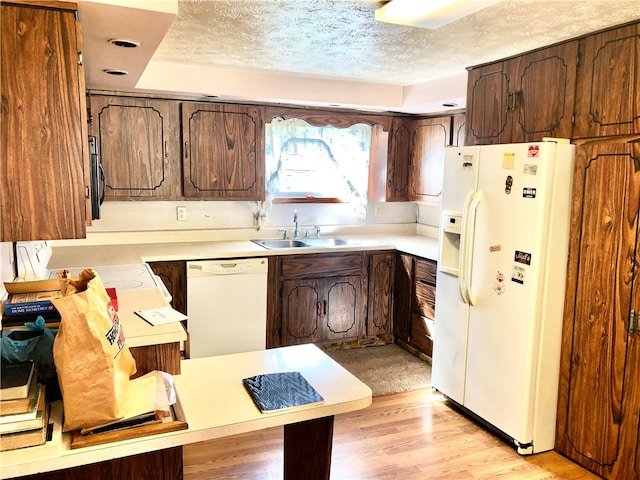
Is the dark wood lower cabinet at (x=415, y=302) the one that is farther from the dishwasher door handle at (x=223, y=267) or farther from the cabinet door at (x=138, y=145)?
the cabinet door at (x=138, y=145)

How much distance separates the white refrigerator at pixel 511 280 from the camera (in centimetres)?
247

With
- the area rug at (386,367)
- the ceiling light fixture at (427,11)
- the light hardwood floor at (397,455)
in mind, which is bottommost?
the light hardwood floor at (397,455)

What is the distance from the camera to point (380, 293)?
166 inches

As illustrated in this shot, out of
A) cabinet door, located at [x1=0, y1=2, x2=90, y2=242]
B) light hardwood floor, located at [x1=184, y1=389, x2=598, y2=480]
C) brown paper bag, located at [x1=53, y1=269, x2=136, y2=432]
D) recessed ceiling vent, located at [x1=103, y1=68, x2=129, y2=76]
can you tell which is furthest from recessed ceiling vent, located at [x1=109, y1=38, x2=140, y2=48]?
light hardwood floor, located at [x1=184, y1=389, x2=598, y2=480]

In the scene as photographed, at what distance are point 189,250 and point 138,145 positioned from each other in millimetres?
860

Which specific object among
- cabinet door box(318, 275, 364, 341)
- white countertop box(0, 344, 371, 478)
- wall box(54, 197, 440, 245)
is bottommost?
cabinet door box(318, 275, 364, 341)

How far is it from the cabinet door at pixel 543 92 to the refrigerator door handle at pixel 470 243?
43 cm

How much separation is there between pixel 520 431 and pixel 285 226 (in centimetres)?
254

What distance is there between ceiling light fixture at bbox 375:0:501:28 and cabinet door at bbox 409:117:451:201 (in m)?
2.05

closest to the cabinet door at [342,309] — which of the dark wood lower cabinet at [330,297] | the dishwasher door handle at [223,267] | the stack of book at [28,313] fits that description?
the dark wood lower cabinet at [330,297]

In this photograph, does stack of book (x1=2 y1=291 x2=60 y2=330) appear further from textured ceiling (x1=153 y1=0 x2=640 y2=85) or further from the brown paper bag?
textured ceiling (x1=153 y1=0 x2=640 y2=85)

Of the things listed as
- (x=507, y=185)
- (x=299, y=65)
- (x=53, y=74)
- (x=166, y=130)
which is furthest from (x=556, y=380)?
(x=166, y=130)

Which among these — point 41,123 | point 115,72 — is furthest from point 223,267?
point 41,123

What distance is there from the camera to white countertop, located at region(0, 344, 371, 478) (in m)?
1.25
